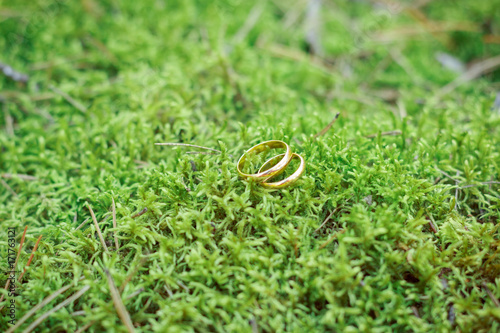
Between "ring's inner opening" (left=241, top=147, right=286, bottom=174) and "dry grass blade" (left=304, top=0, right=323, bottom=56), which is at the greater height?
"dry grass blade" (left=304, top=0, right=323, bottom=56)

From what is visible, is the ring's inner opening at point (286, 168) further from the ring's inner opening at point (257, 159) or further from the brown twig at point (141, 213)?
the brown twig at point (141, 213)

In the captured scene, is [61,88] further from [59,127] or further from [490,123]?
[490,123]

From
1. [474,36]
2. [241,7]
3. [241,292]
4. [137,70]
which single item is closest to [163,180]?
Answer: [241,292]

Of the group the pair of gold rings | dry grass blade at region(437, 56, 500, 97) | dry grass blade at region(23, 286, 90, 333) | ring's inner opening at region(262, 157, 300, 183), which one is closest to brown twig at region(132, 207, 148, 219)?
dry grass blade at region(23, 286, 90, 333)

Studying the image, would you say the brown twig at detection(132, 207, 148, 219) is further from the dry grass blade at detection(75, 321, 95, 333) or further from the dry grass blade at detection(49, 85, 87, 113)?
the dry grass blade at detection(49, 85, 87, 113)

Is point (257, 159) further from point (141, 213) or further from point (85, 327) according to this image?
point (85, 327)

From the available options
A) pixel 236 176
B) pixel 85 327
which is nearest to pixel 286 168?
pixel 236 176
